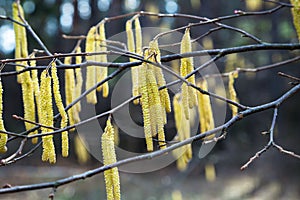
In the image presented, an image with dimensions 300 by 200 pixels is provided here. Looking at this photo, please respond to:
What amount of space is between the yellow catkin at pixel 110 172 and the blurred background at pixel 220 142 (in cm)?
236

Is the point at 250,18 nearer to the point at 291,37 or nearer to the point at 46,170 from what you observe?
the point at 291,37

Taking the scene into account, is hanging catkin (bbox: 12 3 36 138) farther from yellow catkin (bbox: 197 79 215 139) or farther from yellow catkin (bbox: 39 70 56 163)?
yellow catkin (bbox: 197 79 215 139)

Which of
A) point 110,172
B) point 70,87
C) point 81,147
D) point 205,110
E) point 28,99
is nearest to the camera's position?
point 110,172

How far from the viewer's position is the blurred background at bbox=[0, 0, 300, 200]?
10.8 feet

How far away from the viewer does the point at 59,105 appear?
574 mm

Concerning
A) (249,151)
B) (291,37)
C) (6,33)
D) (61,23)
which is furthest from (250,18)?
(6,33)

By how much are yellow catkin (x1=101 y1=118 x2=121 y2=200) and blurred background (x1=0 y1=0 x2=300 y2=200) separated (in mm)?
2358

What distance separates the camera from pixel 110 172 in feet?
1.76

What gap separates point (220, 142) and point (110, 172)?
3.86 meters

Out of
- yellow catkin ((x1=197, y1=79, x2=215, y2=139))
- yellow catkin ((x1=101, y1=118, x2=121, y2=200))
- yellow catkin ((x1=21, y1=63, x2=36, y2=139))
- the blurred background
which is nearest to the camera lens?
yellow catkin ((x1=101, y1=118, x2=121, y2=200))

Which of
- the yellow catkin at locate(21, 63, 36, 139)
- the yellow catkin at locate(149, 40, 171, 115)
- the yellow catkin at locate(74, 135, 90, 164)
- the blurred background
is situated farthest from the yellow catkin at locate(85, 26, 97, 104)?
the blurred background

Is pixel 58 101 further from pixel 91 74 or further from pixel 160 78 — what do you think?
pixel 91 74

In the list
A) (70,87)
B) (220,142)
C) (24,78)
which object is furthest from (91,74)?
(220,142)

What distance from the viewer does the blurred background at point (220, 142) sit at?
130 inches
